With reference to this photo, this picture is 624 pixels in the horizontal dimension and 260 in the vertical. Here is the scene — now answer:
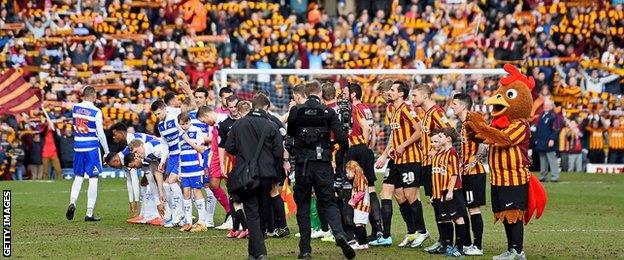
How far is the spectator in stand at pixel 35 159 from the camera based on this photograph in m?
33.6

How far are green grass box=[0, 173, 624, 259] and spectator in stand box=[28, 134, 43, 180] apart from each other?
255 inches

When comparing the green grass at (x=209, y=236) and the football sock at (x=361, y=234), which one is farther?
the football sock at (x=361, y=234)

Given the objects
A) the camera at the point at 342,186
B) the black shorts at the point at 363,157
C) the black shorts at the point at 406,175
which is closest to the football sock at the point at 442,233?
the black shorts at the point at 406,175

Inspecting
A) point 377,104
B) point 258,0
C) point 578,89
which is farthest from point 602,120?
point 258,0

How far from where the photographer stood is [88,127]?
22344 millimetres

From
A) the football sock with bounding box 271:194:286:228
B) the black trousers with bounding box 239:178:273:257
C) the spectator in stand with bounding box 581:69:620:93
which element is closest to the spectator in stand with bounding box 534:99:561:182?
the spectator in stand with bounding box 581:69:620:93

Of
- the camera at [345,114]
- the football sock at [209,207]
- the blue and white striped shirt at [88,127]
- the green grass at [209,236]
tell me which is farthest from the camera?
the blue and white striped shirt at [88,127]

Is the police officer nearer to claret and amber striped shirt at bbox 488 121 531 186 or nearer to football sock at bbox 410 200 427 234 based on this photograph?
claret and amber striped shirt at bbox 488 121 531 186

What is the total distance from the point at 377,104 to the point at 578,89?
7.17m

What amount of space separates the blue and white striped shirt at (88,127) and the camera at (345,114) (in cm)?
617

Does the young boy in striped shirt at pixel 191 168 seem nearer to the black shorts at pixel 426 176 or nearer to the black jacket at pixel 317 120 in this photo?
the black shorts at pixel 426 176

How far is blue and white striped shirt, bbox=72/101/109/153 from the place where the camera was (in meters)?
22.3

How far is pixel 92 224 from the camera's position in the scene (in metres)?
21.3

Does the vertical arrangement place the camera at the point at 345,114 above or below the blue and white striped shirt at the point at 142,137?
above
